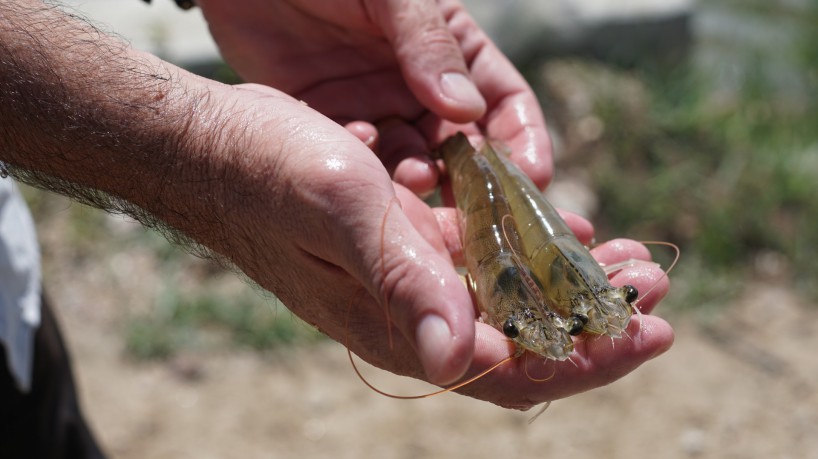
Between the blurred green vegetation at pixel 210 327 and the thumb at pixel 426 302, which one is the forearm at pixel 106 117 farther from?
the blurred green vegetation at pixel 210 327

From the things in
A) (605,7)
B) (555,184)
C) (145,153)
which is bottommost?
(555,184)

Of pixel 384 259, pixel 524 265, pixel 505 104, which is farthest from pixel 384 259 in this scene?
pixel 505 104

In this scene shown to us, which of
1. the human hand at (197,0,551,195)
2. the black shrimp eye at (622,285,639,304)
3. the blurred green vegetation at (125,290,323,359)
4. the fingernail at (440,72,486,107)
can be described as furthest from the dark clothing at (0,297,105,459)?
the black shrimp eye at (622,285,639,304)

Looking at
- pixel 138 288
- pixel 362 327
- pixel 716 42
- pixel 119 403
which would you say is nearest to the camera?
pixel 362 327

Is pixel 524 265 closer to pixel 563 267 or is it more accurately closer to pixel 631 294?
pixel 563 267

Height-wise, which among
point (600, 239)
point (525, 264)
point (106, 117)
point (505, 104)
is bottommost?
point (600, 239)

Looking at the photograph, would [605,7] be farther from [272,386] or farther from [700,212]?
[272,386]

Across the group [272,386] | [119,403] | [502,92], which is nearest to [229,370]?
[272,386]
